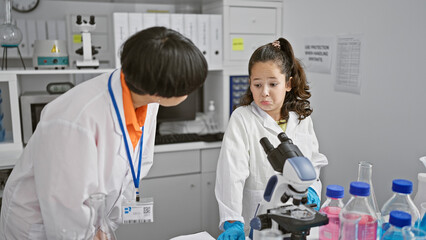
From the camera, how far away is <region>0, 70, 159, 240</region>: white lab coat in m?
0.98

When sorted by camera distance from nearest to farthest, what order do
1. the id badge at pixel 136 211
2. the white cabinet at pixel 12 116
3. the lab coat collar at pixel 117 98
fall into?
1. the lab coat collar at pixel 117 98
2. the id badge at pixel 136 211
3. the white cabinet at pixel 12 116

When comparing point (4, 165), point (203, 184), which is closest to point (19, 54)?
point (4, 165)

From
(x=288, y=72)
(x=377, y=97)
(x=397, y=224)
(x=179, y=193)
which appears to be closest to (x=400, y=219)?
(x=397, y=224)

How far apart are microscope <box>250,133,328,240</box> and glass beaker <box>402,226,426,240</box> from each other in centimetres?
18

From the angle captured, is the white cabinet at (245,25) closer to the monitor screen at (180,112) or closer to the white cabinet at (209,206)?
the monitor screen at (180,112)

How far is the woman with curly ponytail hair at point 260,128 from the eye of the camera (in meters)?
1.38

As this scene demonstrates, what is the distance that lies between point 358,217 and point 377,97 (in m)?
1.31

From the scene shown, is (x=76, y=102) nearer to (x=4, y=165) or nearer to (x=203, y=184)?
(x=4, y=165)

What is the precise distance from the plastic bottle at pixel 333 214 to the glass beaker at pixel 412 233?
166mm

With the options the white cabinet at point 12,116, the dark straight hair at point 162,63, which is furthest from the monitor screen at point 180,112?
the dark straight hair at point 162,63

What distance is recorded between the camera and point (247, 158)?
1.44 m

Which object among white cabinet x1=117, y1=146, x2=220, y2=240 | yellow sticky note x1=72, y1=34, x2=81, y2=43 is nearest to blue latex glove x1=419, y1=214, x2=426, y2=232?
white cabinet x1=117, y1=146, x2=220, y2=240

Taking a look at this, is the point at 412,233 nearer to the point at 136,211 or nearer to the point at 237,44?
the point at 136,211

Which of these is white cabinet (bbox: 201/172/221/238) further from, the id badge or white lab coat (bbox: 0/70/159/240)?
white lab coat (bbox: 0/70/159/240)
